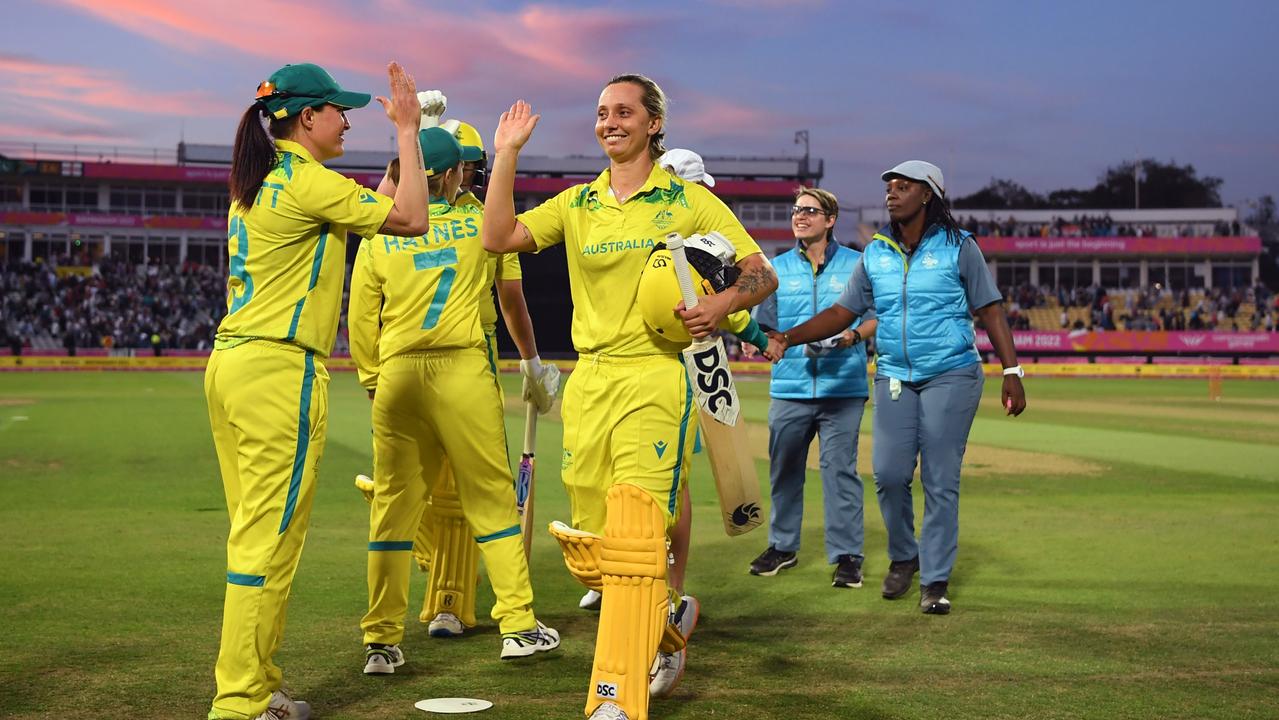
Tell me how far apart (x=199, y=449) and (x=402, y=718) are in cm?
1306

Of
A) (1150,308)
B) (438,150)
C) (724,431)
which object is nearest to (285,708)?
Answer: (724,431)

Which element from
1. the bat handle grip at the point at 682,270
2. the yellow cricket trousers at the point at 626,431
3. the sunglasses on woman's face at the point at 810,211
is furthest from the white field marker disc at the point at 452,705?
the sunglasses on woman's face at the point at 810,211

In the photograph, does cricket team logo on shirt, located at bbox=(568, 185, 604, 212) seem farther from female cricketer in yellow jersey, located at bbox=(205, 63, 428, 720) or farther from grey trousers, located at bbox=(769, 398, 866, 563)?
grey trousers, located at bbox=(769, 398, 866, 563)

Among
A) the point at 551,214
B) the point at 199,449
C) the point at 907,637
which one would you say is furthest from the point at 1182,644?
the point at 199,449

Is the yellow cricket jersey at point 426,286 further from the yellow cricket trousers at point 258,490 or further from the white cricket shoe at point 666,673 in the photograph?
the white cricket shoe at point 666,673

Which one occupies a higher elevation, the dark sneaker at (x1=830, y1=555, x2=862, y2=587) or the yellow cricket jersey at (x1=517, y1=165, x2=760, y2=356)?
the yellow cricket jersey at (x1=517, y1=165, x2=760, y2=356)

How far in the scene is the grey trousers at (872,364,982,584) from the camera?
299 inches

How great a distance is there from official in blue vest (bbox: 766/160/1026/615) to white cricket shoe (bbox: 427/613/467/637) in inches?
99.0

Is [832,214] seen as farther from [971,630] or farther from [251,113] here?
[251,113]

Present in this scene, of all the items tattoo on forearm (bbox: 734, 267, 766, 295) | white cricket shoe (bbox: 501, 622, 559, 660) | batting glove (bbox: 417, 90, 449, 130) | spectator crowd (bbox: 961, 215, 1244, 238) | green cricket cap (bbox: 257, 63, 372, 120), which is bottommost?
white cricket shoe (bbox: 501, 622, 559, 660)

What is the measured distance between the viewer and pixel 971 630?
22.4 feet

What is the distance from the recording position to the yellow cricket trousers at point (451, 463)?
6.04 metres

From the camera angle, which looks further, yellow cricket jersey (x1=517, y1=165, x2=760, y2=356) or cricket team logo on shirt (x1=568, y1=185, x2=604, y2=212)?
cricket team logo on shirt (x1=568, y1=185, x2=604, y2=212)

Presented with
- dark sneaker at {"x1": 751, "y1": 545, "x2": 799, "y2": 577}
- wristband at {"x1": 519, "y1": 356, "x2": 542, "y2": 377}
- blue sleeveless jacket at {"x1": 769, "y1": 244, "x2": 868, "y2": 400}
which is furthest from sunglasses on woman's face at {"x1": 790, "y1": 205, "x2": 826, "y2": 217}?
wristband at {"x1": 519, "y1": 356, "x2": 542, "y2": 377}
